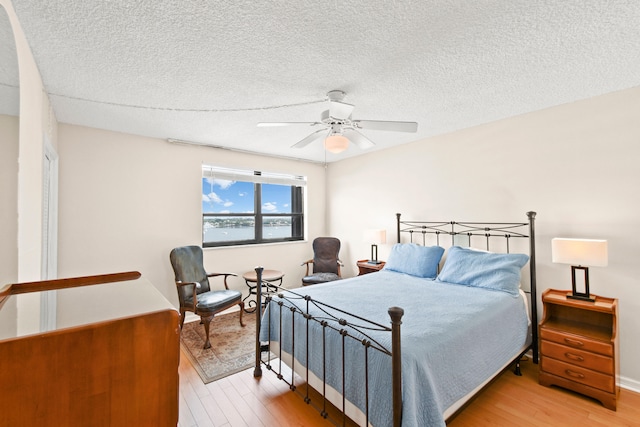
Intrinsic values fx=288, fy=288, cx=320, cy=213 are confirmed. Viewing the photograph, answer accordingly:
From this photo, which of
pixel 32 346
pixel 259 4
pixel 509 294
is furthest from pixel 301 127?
pixel 32 346

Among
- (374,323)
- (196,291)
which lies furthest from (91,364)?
(196,291)

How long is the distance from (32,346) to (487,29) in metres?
2.35

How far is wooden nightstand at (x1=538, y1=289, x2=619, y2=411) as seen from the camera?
211cm

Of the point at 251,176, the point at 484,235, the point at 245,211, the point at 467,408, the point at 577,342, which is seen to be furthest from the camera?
the point at 245,211

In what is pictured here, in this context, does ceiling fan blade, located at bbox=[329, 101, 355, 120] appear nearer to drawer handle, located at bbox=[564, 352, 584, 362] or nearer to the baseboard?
drawer handle, located at bbox=[564, 352, 584, 362]

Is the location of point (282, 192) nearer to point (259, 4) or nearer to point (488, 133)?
point (488, 133)

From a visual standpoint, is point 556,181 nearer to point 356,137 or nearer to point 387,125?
point 387,125

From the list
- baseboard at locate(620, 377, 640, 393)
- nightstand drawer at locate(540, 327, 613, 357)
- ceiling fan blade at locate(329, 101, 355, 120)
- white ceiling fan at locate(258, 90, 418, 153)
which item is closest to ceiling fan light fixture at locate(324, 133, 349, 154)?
white ceiling fan at locate(258, 90, 418, 153)

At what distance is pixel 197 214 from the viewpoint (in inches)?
158

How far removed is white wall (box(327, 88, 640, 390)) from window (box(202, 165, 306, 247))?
78.3 inches

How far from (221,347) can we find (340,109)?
8.75 feet

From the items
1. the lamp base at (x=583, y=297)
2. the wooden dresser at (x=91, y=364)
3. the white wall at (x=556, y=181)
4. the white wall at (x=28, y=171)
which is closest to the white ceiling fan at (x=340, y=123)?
the white wall at (x=556, y=181)

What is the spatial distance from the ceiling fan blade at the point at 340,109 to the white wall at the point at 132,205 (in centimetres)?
241

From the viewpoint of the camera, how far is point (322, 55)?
1864 mm
